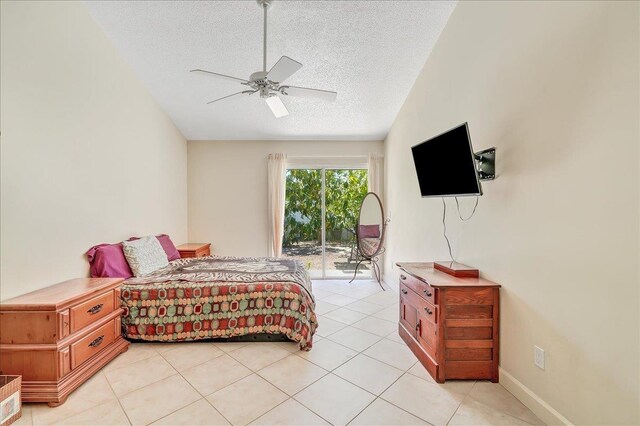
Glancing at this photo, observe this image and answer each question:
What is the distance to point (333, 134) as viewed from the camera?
16.1ft

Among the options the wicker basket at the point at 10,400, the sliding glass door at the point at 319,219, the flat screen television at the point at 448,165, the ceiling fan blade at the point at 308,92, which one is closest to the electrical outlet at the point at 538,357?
the flat screen television at the point at 448,165

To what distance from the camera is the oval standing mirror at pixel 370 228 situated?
15.9 feet

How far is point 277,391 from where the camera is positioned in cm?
187

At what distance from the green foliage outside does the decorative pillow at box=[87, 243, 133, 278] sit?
275cm

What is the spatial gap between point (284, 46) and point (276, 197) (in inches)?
104

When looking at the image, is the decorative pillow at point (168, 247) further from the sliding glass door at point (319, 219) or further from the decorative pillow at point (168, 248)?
the sliding glass door at point (319, 219)

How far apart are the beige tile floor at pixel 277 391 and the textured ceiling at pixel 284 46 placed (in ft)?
8.76

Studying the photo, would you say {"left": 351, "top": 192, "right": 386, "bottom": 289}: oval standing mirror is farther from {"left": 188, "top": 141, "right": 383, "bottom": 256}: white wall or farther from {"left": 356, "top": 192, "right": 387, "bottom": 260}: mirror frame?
{"left": 188, "top": 141, "right": 383, "bottom": 256}: white wall

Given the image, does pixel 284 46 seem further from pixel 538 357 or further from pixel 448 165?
pixel 538 357

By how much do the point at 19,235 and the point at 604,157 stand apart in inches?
138

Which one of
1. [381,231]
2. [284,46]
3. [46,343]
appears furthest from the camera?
[381,231]

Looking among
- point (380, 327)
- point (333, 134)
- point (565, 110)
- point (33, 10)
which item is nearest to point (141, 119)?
point (33, 10)

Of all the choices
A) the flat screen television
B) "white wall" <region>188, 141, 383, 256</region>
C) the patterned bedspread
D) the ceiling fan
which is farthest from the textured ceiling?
the patterned bedspread

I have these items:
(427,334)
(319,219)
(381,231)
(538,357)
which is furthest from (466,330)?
(319,219)
